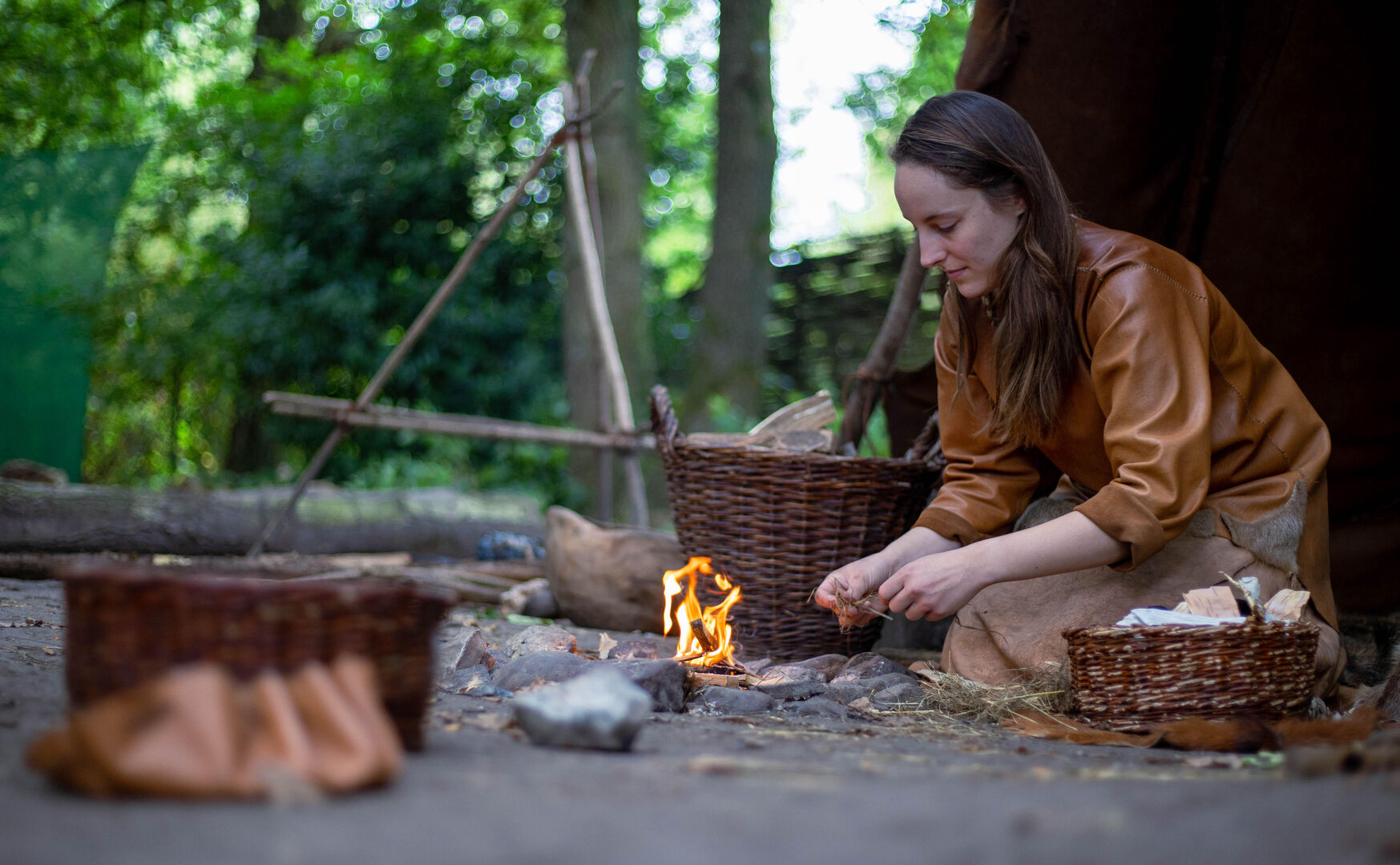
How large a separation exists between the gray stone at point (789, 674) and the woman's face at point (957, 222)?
1.10 m

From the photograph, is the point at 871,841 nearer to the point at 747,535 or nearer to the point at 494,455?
the point at 747,535

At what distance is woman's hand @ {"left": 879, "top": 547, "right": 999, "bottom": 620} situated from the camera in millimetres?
2385

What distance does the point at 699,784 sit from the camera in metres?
1.55

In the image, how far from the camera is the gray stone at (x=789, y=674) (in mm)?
2777

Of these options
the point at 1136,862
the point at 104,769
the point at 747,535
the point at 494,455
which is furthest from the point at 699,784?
the point at 494,455

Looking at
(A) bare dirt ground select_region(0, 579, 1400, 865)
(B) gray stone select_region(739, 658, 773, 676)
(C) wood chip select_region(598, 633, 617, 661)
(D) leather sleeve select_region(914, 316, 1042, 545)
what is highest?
(D) leather sleeve select_region(914, 316, 1042, 545)

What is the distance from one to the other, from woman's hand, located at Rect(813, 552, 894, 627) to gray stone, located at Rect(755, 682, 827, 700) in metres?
0.21

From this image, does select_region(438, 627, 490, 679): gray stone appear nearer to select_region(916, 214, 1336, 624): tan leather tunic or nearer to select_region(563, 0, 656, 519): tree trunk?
select_region(916, 214, 1336, 624): tan leather tunic

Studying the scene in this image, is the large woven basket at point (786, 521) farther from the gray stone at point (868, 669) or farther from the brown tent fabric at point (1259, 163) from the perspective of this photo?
the brown tent fabric at point (1259, 163)

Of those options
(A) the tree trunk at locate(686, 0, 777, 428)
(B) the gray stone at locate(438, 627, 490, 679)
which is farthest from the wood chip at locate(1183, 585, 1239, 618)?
(A) the tree trunk at locate(686, 0, 777, 428)

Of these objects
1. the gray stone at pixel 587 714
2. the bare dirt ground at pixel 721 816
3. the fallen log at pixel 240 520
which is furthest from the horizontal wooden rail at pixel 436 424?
the bare dirt ground at pixel 721 816

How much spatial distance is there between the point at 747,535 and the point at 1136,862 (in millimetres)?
2063

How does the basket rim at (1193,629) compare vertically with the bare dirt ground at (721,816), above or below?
above

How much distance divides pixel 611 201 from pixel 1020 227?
516 centimetres
